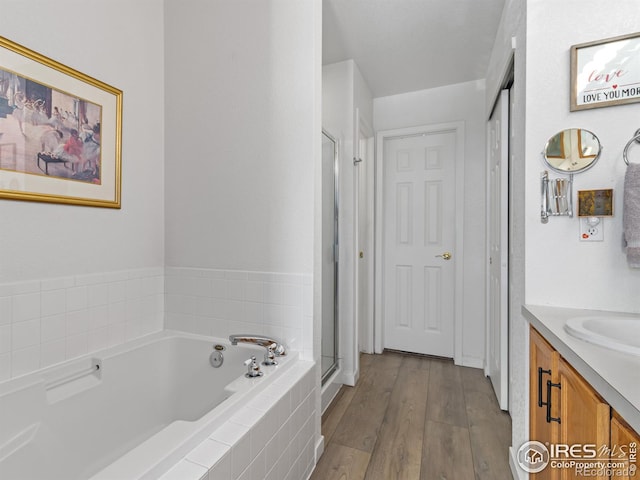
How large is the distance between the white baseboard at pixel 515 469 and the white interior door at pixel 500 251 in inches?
22.0

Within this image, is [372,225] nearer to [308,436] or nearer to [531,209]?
[531,209]

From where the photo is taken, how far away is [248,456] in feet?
3.35

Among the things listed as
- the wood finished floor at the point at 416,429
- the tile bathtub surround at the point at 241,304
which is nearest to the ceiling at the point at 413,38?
the tile bathtub surround at the point at 241,304

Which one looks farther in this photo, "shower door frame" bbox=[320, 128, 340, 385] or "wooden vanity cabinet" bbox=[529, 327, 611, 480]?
"shower door frame" bbox=[320, 128, 340, 385]

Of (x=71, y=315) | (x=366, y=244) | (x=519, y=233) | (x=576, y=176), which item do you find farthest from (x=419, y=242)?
(x=71, y=315)

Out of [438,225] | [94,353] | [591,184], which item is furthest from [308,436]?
[438,225]

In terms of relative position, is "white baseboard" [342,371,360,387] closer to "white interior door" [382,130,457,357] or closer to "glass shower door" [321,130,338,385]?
"glass shower door" [321,130,338,385]

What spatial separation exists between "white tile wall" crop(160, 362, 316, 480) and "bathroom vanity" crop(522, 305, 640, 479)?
90cm

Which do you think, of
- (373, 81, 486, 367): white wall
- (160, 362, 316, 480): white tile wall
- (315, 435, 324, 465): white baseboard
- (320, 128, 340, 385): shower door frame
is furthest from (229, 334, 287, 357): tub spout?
(373, 81, 486, 367): white wall

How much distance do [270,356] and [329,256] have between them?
101 cm

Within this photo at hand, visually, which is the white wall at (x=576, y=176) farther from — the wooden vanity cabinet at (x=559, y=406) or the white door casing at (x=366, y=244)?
the white door casing at (x=366, y=244)

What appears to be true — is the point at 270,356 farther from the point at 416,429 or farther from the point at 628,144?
the point at 628,144

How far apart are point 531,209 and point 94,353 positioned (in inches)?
82.3

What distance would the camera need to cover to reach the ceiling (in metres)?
1.99
